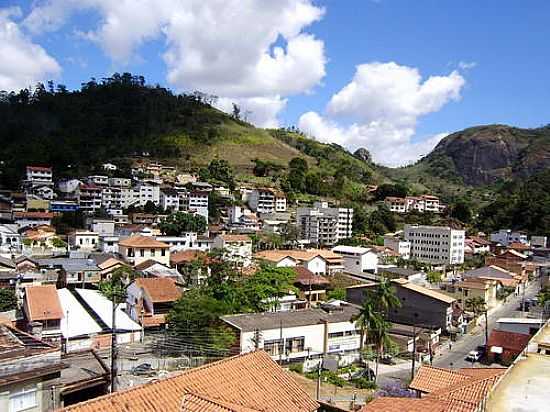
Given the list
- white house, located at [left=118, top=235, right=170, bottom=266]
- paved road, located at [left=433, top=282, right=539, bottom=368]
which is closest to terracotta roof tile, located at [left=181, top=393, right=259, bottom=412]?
paved road, located at [left=433, top=282, right=539, bottom=368]

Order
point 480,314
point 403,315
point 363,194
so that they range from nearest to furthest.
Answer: point 403,315 → point 480,314 → point 363,194

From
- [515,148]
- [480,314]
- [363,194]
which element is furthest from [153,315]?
[515,148]

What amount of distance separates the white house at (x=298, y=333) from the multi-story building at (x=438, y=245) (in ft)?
121

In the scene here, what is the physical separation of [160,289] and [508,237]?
62681 millimetres

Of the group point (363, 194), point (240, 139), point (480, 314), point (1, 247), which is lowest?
point (480, 314)

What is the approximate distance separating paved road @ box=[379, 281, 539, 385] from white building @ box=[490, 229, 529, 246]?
101ft

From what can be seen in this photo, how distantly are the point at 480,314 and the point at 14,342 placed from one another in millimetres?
37960

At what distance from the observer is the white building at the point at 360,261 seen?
5097cm

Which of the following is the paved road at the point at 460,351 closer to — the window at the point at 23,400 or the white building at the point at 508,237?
the window at the point at 23,400

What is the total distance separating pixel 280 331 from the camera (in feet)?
81.4

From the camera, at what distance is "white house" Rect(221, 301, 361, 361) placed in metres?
23.9

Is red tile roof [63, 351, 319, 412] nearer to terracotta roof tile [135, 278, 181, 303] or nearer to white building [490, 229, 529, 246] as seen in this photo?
terracotta roof tile [135, 278, 181, 303]

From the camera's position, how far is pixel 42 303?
26.2 m

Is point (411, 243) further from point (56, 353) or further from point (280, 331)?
point (56, 353)
